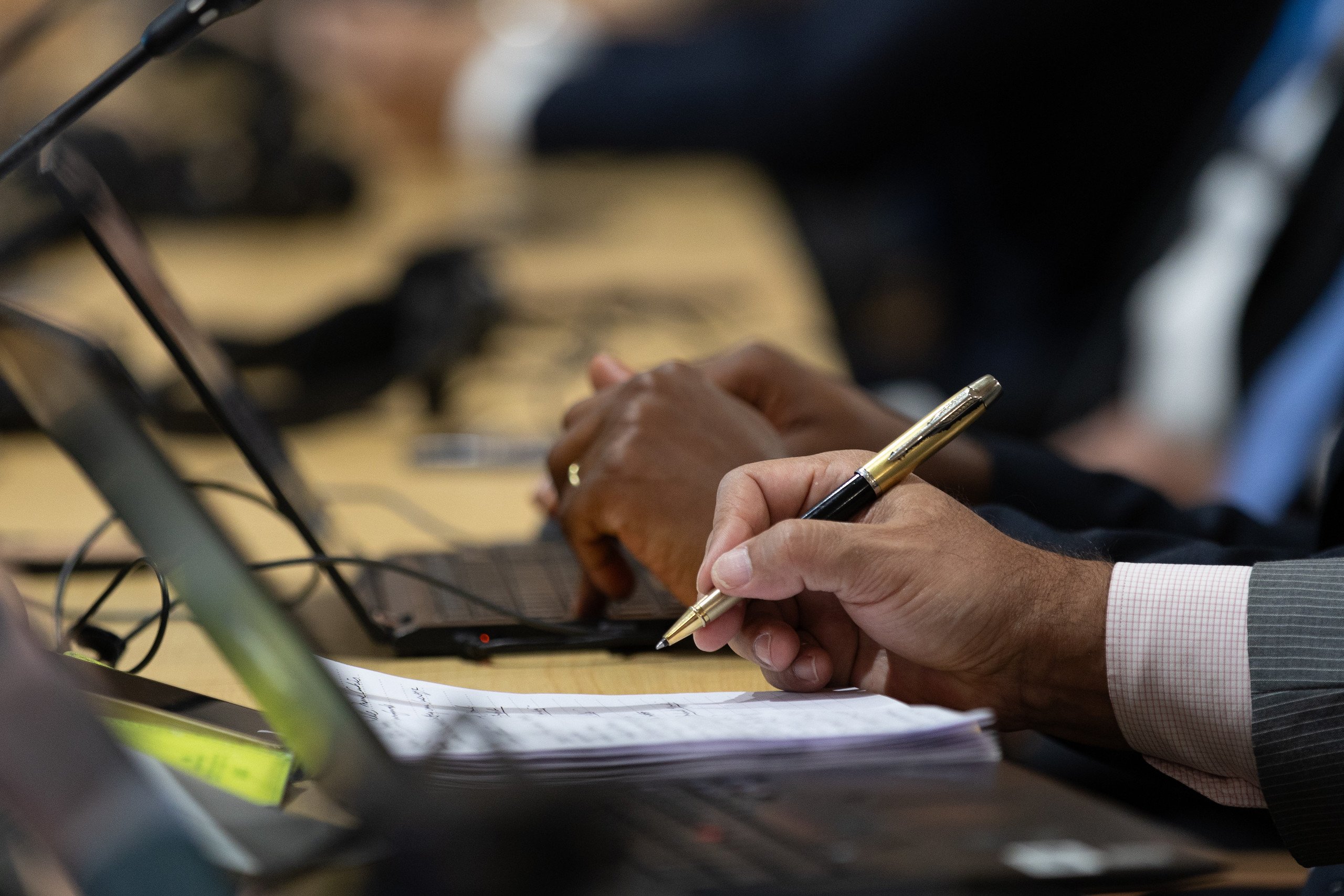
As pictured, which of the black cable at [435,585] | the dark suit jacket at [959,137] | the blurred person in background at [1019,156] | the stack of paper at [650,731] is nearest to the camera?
the stack of paper at [650,731]

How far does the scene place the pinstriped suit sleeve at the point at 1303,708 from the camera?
50 centimetres

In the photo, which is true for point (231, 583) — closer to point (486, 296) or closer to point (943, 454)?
point (943, 454)

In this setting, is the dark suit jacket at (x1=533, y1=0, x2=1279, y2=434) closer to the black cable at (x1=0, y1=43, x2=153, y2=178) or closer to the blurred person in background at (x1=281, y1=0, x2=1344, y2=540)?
the blurred person in background at (x1=281, y1=0, x2=1344, y2=540)

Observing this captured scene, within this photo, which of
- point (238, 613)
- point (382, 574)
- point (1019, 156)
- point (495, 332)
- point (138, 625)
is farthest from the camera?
point (1019, 156)

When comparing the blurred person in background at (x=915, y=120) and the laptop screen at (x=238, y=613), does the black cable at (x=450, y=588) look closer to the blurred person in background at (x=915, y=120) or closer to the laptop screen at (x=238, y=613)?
the laptop screen at (x=238, y=613)

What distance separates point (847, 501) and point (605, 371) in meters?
0.27

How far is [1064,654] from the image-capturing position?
525 mm

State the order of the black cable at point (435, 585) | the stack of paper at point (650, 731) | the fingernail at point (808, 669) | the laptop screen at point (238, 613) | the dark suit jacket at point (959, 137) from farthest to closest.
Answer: the dark suit jacket at point (959, 137)
the black cable at point (435, 585)
the fingernail at point (808, 669)
the stack of paper at point (650, 731)
the laptop screen at point (238, 613)

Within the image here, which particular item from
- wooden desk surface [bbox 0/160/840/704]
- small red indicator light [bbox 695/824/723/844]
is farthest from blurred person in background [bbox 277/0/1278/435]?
small red indicator light [bbox 695/824/723/844]

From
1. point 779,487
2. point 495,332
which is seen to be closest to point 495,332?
point 495,332

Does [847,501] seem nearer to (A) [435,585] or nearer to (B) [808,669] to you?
(B) [808,669]

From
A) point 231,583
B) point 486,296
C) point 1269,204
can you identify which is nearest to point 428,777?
point 231,583

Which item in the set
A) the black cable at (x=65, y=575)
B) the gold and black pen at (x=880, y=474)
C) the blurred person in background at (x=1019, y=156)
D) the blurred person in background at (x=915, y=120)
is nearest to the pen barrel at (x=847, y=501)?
the gold and black pen at (x=880, y=474)

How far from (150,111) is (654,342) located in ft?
3.75
